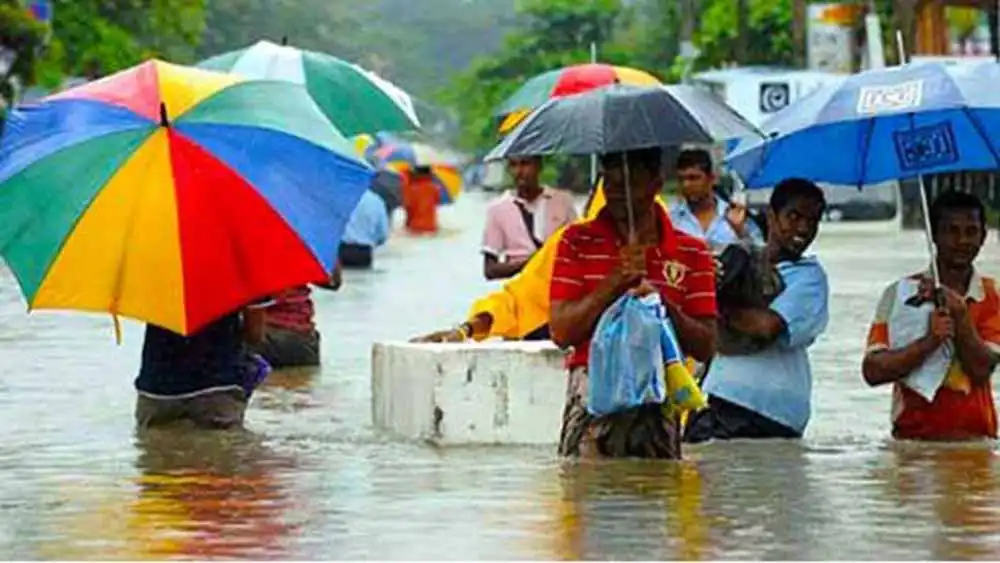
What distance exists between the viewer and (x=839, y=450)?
12.6 meters

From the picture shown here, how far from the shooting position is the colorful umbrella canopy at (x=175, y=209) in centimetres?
1195

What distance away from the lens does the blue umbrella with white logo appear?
11.8 m

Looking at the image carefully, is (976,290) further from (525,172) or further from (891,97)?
(525,172)

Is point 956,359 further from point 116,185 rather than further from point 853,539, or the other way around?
point 116,185

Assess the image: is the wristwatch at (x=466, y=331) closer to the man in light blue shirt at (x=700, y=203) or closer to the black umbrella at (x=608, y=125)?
the man in light blue shirt at (x=700, y=203)

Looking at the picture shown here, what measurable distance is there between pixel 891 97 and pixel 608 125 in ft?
6.93

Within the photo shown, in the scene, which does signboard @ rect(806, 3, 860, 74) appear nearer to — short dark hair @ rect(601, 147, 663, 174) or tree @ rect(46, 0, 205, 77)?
tree @ rect(46, 0, 205, 77)

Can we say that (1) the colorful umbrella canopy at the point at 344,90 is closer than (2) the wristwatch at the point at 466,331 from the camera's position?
No

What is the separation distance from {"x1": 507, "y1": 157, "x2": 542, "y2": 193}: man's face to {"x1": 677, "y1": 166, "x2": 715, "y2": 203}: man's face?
4.87 ft

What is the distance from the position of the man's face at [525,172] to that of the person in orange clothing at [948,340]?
3.14m

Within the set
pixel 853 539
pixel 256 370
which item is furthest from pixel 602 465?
pixel 256 370

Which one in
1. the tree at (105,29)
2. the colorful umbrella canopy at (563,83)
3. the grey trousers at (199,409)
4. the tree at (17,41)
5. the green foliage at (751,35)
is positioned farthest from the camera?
the green foliage at (751,35)

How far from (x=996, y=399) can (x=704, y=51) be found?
51645 mm

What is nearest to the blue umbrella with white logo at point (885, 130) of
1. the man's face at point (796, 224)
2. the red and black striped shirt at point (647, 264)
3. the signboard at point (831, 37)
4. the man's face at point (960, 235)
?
the man's face at point (960, 235)
